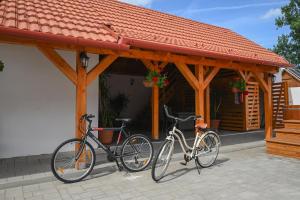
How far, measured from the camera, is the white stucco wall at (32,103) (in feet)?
18.9

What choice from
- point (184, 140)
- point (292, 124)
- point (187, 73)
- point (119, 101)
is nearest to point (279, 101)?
point (292, 124)

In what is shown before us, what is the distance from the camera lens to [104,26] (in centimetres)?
586

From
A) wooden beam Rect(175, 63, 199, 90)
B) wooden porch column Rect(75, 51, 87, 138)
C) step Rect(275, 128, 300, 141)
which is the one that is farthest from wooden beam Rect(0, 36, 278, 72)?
step Rect(275, 128, 300, 141)

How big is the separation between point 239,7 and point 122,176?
27.6 meters

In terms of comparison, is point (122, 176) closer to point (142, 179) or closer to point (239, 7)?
point (142, 179)

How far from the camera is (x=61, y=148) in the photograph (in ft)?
14.0

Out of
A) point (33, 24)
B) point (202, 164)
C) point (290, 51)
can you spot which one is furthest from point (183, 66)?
point (290, 51)

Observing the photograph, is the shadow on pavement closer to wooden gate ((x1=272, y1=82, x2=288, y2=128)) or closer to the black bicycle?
the black bicycle

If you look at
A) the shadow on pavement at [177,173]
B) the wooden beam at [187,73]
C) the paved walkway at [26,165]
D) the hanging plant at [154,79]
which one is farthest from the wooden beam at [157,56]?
the shadow on pavement at [177,173]

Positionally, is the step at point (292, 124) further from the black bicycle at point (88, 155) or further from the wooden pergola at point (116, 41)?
the black bicycle at point (88, 155)

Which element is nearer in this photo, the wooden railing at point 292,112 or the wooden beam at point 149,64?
the wooden beam at point 149,64

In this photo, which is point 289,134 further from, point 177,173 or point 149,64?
point 149,64

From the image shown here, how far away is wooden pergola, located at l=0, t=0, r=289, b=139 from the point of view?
4477 millimetres

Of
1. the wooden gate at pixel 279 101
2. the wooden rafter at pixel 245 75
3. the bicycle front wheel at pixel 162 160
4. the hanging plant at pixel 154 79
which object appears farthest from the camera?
the wooden gate at pixel 279 101
